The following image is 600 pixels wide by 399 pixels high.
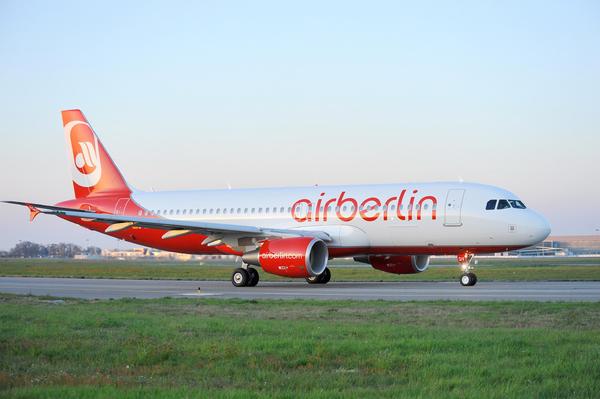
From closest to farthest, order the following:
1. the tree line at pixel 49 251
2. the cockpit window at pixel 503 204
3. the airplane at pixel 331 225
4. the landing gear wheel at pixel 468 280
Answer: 1. the landing gear wheel at pixel 468 280
2. the airplane at pixel 331 225
3. the cockpit window at pixel 503 204
4. the tree line at pixel 49 251

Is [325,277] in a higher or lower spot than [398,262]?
lower

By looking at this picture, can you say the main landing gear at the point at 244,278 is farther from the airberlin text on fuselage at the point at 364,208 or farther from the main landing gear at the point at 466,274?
the main landing gear at the point at 466,274

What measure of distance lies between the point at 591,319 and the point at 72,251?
149 m

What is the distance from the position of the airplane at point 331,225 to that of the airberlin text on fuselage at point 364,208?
0.04 m

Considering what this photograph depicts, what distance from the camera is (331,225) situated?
103 ft

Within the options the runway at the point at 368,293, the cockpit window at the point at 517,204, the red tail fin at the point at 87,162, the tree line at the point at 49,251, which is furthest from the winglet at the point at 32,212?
the tree line at the point at 49,251

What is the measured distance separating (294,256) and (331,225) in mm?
3644

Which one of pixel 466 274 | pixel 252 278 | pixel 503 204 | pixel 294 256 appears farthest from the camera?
pixel 252 278

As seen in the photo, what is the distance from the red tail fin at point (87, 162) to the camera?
123 ft

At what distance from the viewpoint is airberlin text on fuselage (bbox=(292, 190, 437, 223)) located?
97.8 ft

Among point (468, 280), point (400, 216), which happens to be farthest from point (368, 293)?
point (400, 216)

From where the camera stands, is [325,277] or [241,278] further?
[325,277]

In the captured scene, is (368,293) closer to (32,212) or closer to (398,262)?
(398,262)

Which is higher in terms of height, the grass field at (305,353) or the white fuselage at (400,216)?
the white fuselage at (400,216)
